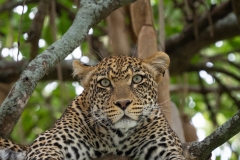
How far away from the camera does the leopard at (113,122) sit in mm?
6031

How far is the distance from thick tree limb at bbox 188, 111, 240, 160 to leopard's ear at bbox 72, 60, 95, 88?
1798mm

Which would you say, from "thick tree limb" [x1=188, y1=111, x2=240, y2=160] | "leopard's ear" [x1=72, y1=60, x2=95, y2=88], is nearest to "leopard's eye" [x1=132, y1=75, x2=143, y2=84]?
"leopard's ear" [x1=72, y1=60, x2=95, y2=88]

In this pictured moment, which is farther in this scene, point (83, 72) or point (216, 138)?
point (83, 72)

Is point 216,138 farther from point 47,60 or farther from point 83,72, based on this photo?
point 83,72

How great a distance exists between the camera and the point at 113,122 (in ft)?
19.9

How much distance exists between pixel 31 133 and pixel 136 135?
524 centimetres

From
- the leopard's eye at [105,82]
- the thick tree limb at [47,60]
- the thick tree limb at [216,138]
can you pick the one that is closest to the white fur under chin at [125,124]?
the leopard's eye at [105,82]

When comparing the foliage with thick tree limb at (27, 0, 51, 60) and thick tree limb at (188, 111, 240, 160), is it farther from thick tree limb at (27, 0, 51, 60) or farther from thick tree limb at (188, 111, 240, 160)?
thick tree limb at (188, 111, 240, 160)

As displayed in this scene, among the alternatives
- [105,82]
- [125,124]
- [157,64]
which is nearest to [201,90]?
[157,64]

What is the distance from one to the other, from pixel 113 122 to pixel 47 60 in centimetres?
103

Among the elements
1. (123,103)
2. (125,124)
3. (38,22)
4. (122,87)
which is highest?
(38,22)

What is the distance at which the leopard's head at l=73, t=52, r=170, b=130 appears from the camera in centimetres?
606

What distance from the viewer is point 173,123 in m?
7.40

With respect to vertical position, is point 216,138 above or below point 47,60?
below
